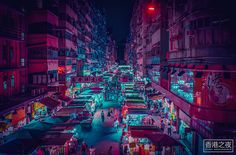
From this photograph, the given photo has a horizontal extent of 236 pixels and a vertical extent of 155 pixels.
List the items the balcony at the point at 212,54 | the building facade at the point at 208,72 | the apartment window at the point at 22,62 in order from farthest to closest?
1. the apartment window at the point at 22,62
2. the balcony at the point at 212,54
3. the building facade at the point at 208,72

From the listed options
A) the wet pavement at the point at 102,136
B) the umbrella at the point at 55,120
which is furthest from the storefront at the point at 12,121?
the wet pavement at the point at 102,136

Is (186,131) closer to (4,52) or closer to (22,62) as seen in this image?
(4,52)

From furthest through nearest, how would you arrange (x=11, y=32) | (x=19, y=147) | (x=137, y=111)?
(x=137, y=111)
(x=11, y=32)
(x=19, y=147)

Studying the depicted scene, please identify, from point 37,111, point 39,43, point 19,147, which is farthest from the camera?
point 39,43

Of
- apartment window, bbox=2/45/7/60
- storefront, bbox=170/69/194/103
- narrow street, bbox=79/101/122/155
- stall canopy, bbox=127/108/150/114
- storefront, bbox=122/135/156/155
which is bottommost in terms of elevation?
narrow street, bbox=79/101/122/155

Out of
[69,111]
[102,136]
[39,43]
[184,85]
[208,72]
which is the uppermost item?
[39,43]

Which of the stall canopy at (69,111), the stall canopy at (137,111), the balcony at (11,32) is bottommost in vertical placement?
the stall canopy at (69,111)

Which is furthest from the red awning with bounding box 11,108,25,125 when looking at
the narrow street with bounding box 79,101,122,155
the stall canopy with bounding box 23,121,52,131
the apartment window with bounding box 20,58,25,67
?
the narrow street with bounding box 79,101,122,155

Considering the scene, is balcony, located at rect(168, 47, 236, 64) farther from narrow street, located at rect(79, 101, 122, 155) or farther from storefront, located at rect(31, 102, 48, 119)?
storefront, located at rect(31, 102, 48, 119)

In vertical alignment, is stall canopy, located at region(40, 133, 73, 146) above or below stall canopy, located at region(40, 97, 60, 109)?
below

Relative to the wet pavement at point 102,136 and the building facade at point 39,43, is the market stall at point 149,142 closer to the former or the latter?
the wet pavement at point 102,136

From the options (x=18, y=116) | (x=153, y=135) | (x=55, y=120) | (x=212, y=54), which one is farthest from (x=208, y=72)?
(x=18, y=116)

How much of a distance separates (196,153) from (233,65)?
8.17 meters

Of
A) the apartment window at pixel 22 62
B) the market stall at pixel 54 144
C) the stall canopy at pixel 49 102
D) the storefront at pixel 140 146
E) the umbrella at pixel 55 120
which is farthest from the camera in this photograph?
the apartment window at pixel 22 62
